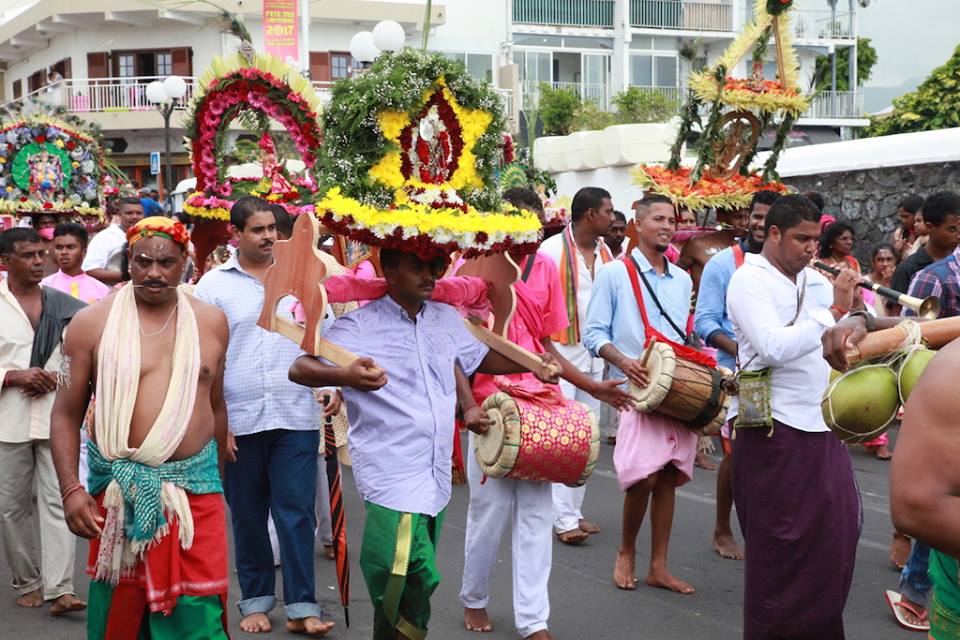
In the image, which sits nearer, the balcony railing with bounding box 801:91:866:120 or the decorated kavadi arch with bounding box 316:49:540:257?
the decorated kavadi arch with bounding box 316:49:540:257

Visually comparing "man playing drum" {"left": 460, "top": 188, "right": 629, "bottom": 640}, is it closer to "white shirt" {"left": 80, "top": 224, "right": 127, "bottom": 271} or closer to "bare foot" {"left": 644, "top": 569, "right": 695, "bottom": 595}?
"bare foot" {"left": 644, "top": 569, "right": 695, "bottom": 595}

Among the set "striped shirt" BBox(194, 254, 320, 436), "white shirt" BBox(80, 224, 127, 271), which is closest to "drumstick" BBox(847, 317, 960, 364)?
"striped shirt" BBox(194, 254, 320, 436)

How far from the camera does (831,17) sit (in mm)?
46531

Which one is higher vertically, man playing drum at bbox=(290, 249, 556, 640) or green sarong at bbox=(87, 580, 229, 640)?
man playing drum at bbox=(290, 249, 556, 640)

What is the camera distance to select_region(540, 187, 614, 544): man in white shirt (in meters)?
8.35

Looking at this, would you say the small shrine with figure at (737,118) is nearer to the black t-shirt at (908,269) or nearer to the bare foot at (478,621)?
the black t-shirt at (908,269)

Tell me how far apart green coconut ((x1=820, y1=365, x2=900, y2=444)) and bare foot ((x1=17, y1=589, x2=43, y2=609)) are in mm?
5051

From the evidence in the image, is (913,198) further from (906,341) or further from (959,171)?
(906,341)

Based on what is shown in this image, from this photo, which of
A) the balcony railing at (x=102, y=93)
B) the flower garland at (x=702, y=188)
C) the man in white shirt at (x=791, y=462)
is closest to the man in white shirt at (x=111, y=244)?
the flower garland at (x=702, y=188)

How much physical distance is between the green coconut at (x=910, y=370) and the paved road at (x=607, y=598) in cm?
224

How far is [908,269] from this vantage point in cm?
890

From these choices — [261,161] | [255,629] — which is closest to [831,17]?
[261,161]

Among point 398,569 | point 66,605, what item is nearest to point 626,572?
point 398,569

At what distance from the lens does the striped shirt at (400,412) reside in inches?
199
